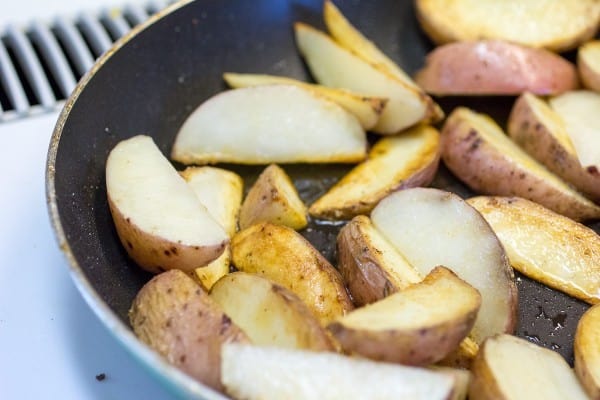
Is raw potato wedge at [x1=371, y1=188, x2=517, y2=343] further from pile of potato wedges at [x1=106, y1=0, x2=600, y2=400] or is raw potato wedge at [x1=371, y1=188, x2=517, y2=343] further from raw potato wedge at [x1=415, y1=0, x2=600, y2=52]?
raw potato wedge at [x1=415, y1=0, x2=600, y2=52]

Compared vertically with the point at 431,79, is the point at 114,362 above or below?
below

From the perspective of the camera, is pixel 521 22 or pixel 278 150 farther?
pixel 521 22

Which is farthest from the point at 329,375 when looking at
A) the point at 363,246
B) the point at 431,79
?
the point at 431,79

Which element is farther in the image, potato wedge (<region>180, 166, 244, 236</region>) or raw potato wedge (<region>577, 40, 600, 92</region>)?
raw potato wedge (<region>577, 40, 600, 92</region>)

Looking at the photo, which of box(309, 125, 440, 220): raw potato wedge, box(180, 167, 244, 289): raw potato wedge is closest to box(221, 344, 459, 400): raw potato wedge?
box(180, 167, 244, 289): raw potato wedge

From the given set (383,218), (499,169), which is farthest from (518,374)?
(499,169)

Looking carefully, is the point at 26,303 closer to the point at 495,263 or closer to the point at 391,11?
the point at 495,263

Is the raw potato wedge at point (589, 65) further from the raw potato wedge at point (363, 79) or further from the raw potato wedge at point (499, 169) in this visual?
the raw potato wedge at point (363, 79)
